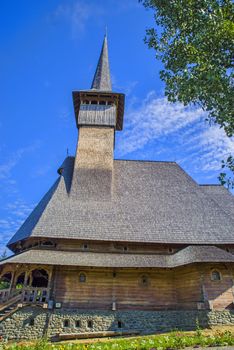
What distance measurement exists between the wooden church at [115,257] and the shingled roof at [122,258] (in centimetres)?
6

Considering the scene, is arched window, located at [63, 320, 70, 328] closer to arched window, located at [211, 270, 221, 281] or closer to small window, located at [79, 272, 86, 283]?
small window, located at [79, 272, 86, 283]

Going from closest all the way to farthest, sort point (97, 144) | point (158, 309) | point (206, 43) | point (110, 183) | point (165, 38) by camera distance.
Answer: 1. point (206, 43)
2. point (165, 38)
3. point (158, 309)
4. point (110, 183)
5. point (97, 144)

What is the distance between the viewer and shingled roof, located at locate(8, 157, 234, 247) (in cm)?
1650

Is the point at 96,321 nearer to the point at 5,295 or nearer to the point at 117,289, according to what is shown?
the point at 117,289

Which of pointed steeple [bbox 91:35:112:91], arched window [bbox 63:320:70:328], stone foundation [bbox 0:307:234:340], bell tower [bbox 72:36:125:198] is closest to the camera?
stone foundation [bbox 0:307:234:340]

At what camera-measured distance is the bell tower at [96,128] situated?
66.3 ft

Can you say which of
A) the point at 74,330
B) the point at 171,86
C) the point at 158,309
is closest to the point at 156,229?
the point at 158,309

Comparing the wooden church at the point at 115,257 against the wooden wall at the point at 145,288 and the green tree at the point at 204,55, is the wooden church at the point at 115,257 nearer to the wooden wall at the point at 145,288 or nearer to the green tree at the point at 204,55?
the wooden wall at the point at 145,288

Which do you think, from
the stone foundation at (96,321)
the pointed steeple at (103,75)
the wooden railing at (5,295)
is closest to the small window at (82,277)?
the stone foundation at (96,321)

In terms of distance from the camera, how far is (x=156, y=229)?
17203 millimetres

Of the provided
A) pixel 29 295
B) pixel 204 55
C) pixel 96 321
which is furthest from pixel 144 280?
pixel 204 55

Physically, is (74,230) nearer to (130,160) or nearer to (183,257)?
(183,257)

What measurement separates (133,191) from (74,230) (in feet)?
18.0

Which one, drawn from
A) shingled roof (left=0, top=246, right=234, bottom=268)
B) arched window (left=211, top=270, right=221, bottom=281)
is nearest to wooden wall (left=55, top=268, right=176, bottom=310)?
shingled roof (left=0, top=246, right=234, bottom=268)
